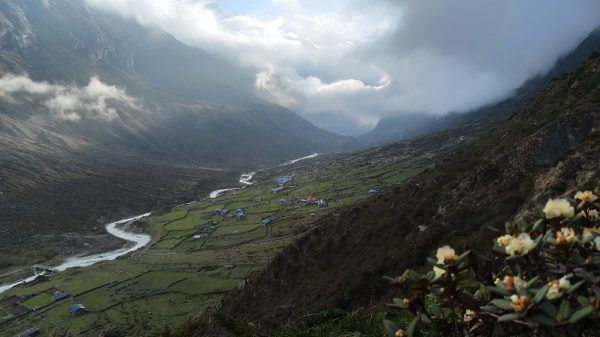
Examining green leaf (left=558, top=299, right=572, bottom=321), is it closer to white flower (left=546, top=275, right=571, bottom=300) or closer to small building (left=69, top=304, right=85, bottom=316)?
white flower (left=546, top=275, right=571, bottom=300)

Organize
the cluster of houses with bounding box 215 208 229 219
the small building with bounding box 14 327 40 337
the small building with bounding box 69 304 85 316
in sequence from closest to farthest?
the small building with bounding box 14 327 40 337 → the small building with bounding box 69 304 85 316 → the cluster of houses with bounding box 215 208 229 219

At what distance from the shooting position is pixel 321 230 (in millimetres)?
42094

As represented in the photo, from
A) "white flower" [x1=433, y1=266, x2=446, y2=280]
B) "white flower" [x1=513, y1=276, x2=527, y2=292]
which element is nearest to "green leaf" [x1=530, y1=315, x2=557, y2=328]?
"white flower" [x1=513, y1=276, x2=527, y2=292]

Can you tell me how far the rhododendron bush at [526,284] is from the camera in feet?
10.2

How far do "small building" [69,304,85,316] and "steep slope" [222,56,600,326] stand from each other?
108ft

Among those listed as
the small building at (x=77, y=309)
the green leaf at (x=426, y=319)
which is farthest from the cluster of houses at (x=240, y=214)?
the green leaf at (x=426, y=319)

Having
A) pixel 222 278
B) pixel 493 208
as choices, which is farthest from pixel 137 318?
pixel 493 208

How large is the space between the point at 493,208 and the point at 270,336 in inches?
856

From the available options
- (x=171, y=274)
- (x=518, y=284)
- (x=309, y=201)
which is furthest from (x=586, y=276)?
(x=309, y=201)

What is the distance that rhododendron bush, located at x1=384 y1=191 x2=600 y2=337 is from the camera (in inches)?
123

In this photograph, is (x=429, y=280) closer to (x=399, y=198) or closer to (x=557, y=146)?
(x=557, y=146)

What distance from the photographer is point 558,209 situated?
3.77 m

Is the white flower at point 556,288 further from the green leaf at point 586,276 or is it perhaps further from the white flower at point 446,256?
the white flower at point 446,256

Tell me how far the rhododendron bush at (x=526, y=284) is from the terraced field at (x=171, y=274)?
123ft
